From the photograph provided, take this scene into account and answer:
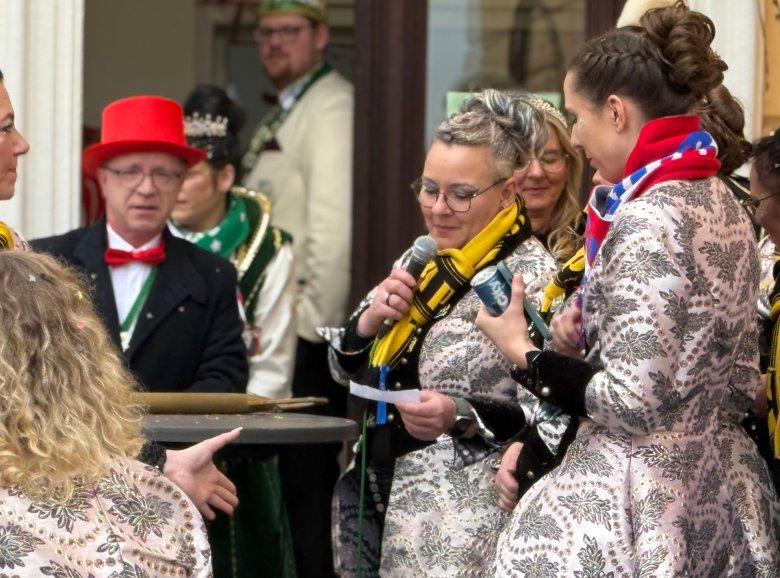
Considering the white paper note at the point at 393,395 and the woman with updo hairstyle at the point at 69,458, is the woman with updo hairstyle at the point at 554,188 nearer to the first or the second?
the white paper note at the point at 393,395

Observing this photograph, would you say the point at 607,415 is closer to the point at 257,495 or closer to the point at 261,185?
the point at 257,495

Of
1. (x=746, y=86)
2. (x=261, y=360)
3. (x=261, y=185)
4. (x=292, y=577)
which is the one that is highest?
(x=746, y=86)

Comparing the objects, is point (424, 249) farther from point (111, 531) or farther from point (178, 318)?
point (111, 531)

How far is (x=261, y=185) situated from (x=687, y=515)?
3793mm

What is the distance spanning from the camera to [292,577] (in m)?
5.35

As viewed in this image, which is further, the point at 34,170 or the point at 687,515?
the point at 34,170

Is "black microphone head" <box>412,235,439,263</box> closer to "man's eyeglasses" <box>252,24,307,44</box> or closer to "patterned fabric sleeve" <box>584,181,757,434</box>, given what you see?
"patterned fabric sleeve" <box>584,181,757,434</box>

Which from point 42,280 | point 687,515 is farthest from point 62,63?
point 687,515

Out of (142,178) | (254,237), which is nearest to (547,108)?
(142,178)

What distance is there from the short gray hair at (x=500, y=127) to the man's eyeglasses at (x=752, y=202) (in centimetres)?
61

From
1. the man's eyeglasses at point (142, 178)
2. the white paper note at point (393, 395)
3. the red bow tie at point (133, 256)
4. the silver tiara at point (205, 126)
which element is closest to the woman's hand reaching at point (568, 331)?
the white paper note at point (393, 395)

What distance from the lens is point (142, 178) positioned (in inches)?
203

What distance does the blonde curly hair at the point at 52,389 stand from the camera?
306 cm

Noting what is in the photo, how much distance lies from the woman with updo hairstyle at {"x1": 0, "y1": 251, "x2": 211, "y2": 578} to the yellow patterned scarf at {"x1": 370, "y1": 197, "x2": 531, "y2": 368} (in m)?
1.12
